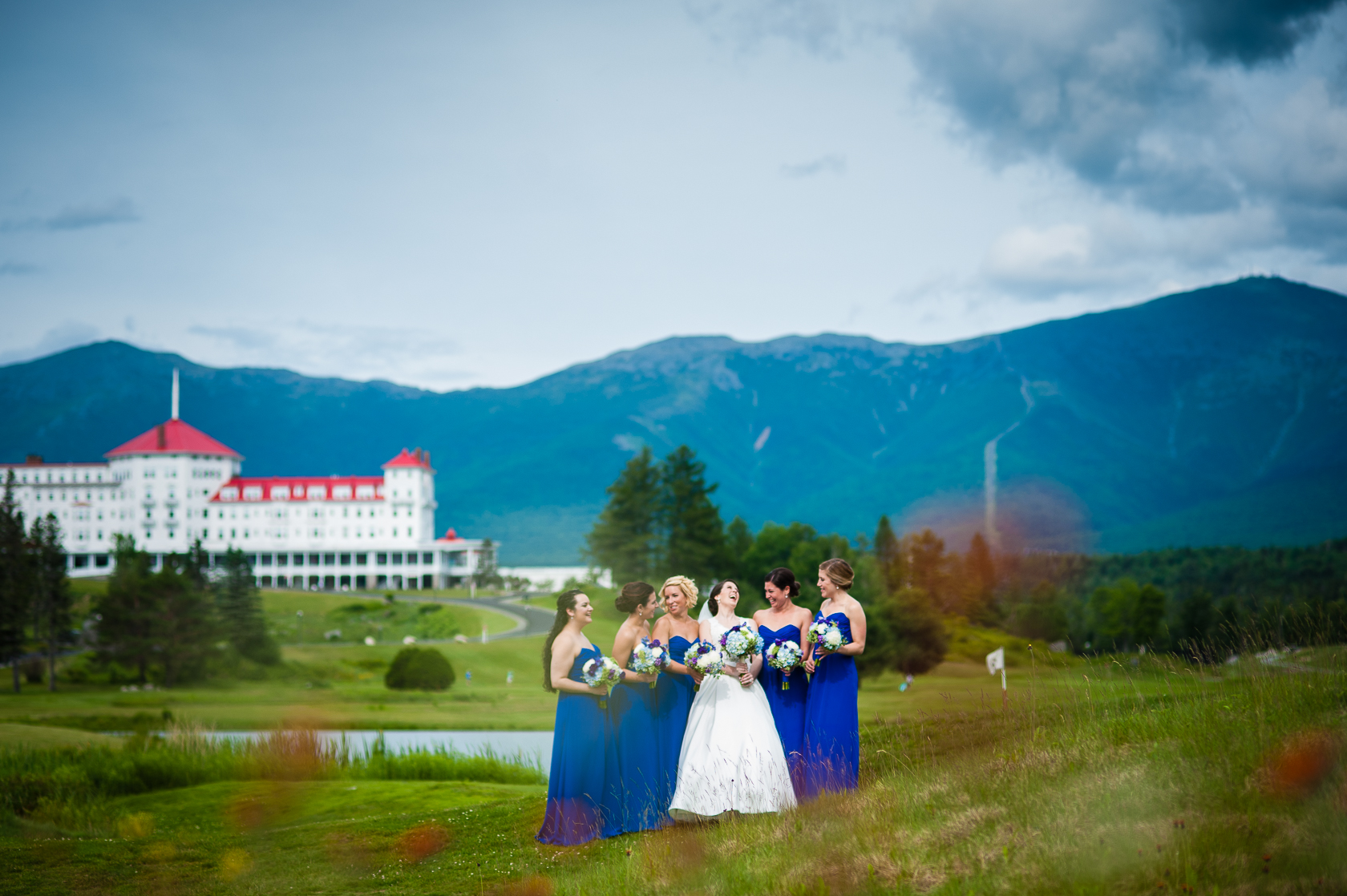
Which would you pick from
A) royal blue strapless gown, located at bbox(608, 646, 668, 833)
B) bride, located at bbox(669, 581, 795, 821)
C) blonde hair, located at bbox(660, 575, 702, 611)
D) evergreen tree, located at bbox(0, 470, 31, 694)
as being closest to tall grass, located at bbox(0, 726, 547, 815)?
royal blue strapless gown, located at bbox(608, 646, 668, 833)

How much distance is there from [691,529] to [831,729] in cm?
6158

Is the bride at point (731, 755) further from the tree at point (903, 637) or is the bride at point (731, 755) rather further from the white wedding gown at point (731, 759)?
the tree at point (903, 637)

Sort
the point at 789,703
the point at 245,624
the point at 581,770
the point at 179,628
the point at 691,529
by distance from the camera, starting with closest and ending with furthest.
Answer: the point at 581,770 < the point at 789,703 < the point at 179,628 < the point at 245,624 < the point at 691,529

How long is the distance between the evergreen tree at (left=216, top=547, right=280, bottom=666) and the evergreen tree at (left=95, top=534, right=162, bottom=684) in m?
Result: 4.41

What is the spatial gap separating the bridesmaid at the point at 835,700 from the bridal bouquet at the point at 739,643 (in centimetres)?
78

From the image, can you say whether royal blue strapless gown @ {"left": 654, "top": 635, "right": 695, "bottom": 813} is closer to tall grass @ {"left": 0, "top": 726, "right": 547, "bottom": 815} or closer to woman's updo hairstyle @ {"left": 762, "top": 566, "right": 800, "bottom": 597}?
woman's updo hairstyle @ {"left": 762, "top": 566, "right": 800, "bottom": 597}

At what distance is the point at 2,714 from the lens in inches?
1494

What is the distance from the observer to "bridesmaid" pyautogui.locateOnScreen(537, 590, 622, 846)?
36.1 ft

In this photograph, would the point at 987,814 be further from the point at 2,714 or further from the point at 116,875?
the point at 2,714

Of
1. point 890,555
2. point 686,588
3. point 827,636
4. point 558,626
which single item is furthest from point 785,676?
point 890,555

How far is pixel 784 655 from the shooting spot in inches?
419

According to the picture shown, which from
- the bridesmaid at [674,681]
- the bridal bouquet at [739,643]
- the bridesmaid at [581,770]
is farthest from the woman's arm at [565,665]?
the bridal bouquet at [739,643]

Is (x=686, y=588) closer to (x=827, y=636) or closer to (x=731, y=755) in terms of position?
(x=827, y=636)

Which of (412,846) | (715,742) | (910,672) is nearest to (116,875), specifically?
(412,846)
